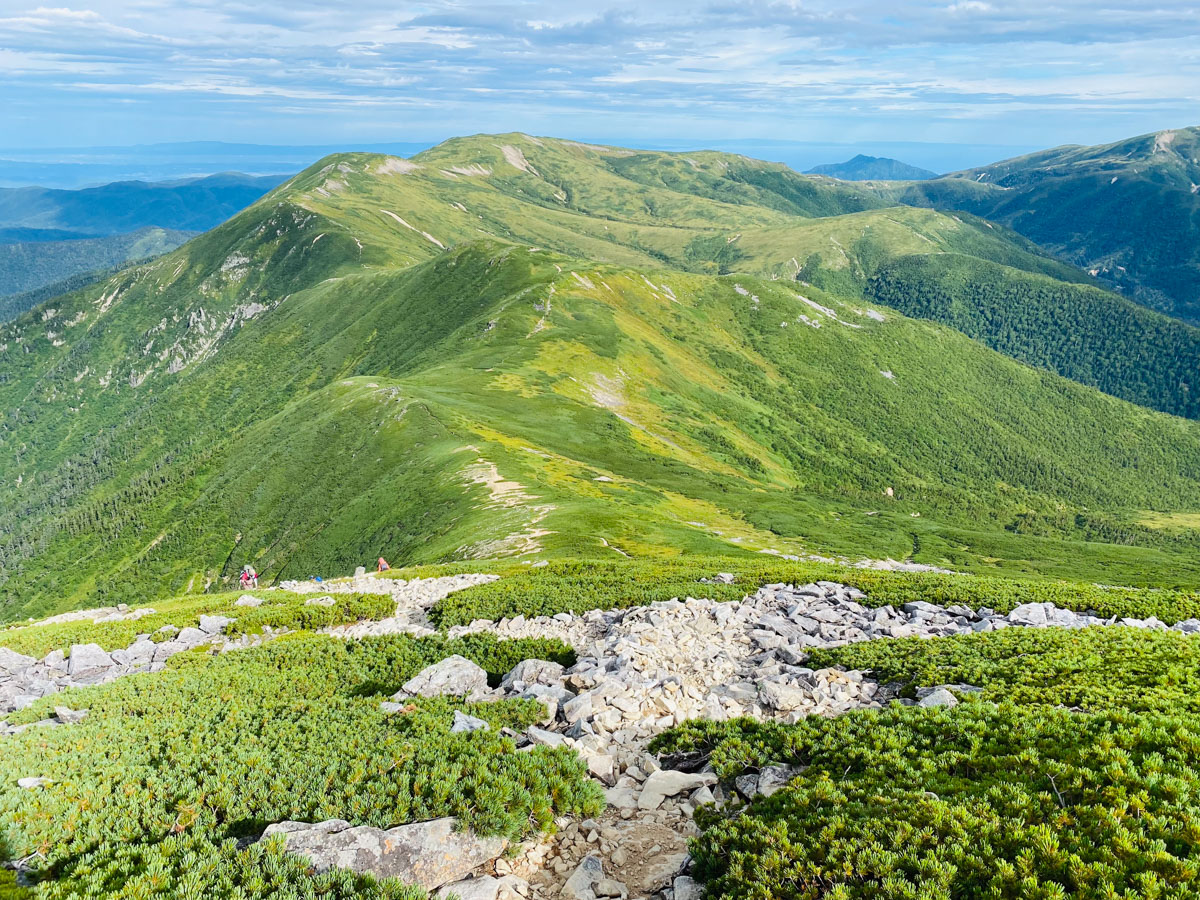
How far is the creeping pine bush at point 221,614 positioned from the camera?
40.3 m

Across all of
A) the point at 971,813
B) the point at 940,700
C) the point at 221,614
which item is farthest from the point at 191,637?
the point at 971,813

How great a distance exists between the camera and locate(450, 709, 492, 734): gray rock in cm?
2098

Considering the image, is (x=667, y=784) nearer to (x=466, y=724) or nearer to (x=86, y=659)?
(x=466, y=724)

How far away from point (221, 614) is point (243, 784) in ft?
108

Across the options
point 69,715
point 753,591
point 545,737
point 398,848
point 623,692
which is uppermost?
point 398,848

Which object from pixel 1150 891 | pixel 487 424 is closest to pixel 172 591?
pixel 487 424

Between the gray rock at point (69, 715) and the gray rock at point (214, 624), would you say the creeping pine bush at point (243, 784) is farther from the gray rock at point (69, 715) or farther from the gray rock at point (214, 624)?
the gray rock at point (214, 624)

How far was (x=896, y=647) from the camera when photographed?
88.9 feet

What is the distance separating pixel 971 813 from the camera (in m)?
14.5

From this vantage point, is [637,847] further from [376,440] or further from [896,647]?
[376,440]

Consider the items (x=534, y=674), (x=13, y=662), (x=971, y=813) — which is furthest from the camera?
(x=13, y=662)

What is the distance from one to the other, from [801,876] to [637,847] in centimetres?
451

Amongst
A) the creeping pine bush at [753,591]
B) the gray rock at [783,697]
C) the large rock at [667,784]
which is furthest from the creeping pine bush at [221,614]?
the large rock at [667,784]

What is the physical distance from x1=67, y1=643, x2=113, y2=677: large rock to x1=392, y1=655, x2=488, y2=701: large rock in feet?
70.6
